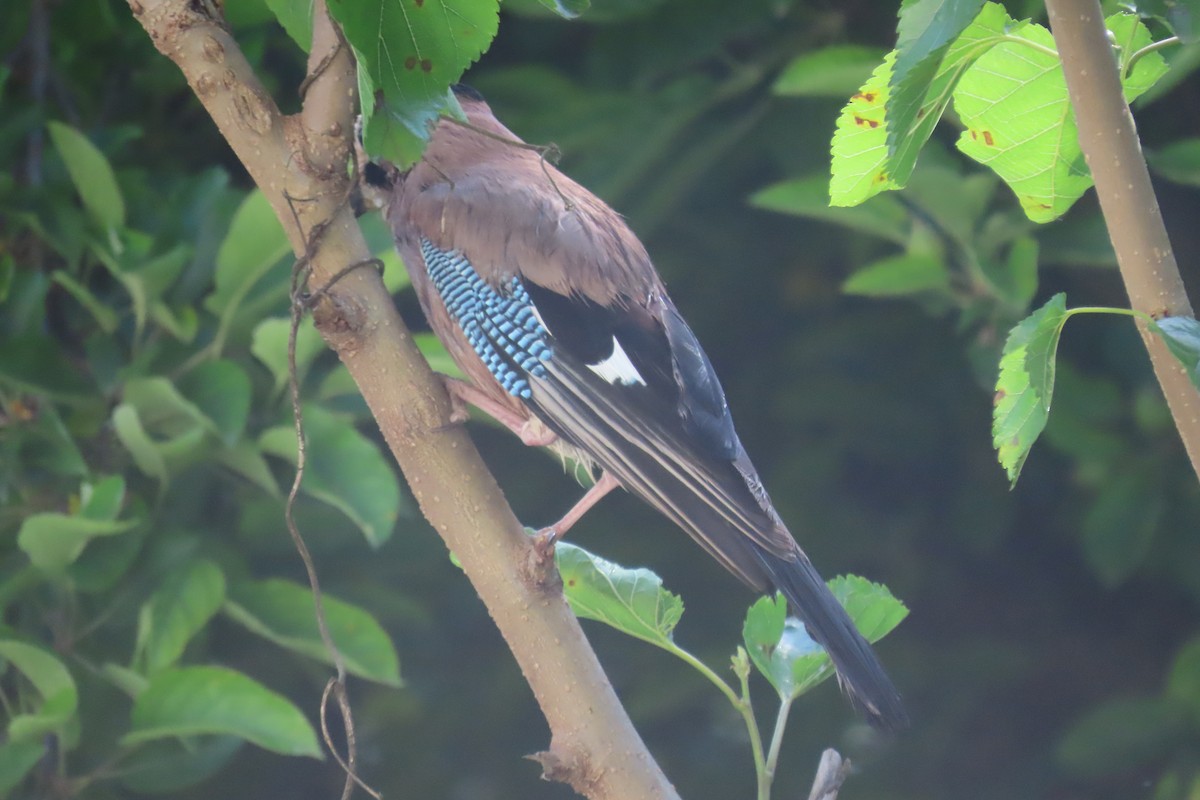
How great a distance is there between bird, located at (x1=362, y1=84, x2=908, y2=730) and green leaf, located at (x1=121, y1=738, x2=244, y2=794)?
0.61 metres

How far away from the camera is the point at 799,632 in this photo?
895 mm

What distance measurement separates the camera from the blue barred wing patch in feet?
3.36

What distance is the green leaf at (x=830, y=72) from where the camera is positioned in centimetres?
142

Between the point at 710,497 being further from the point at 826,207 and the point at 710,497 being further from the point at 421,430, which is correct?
the point at 826,207

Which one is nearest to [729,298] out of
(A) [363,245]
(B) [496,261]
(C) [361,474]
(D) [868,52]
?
(D) [868,52]

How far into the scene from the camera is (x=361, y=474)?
1.33 m

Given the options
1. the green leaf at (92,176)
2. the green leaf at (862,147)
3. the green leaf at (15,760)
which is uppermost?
the green leaf at (92,176)

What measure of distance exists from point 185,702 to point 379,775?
22.6 inches

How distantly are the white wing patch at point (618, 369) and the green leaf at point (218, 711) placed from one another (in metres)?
0.47

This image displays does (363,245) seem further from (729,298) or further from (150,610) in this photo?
(729,298)

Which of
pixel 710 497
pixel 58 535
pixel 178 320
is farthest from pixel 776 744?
pixel 178 320

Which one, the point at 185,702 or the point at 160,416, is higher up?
the point at 160,416

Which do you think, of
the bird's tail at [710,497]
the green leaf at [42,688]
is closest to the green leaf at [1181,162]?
the bird's tail at [710,497]

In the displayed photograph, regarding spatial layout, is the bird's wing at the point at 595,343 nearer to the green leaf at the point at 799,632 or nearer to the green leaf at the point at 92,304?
the green leaf at the point at 799,632
